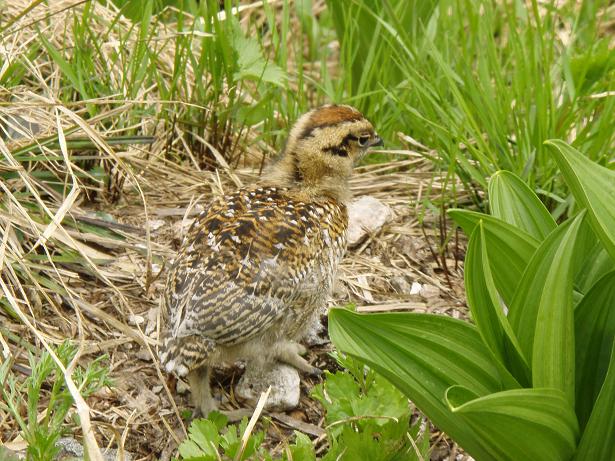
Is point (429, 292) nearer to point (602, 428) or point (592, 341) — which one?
point (592, 341)

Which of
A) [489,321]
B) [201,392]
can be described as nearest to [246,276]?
[201,392]

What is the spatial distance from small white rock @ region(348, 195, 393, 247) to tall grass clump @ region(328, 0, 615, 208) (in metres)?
0.38

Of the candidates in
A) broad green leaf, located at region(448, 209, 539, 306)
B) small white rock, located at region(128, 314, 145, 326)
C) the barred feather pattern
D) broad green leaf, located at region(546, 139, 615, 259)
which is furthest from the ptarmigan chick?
broad green leaf, located at region(546, 139, 615, 259)

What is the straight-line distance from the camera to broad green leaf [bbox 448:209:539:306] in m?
2.92

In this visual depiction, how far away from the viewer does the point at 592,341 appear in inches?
113

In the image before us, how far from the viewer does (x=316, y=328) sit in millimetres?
4293

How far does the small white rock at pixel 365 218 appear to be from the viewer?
481 centimetres

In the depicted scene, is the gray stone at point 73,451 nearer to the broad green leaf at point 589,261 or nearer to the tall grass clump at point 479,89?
the broad green leaf at point 589,261

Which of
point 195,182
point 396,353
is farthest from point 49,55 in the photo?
point 396,353

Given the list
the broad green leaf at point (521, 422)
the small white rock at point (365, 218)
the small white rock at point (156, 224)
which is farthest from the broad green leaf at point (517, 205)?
the small white rock at point (156, 224)

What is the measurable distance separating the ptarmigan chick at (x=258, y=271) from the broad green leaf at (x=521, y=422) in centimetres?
106

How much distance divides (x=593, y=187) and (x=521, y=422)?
0.66 meters

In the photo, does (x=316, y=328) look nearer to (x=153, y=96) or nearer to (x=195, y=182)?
(x=195, y=182)

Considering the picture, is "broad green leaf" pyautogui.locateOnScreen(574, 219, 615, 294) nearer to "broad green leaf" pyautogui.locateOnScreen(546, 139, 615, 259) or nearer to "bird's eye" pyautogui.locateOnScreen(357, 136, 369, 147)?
"broad green leaf" pyautogui.locateOnScreen(546, 139, 615, 259)
